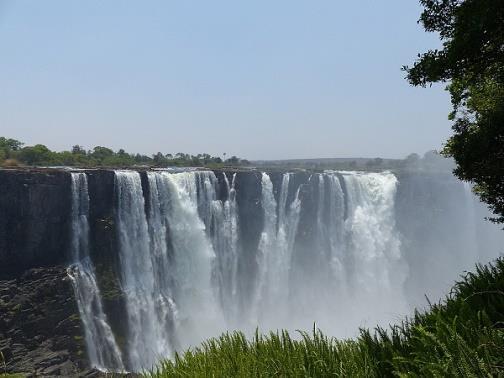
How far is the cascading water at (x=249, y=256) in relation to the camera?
33969mm

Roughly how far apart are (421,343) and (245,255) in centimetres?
3805

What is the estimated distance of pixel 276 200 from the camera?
43688mm

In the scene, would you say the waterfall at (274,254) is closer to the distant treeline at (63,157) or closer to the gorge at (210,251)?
the gorge at (210,251)

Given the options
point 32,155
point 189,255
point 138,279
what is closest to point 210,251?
point 189,255

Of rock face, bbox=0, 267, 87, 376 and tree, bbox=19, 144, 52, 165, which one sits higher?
tree, bbox=19, 144, 52, 165

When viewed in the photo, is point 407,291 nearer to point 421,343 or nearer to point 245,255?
point 245,255

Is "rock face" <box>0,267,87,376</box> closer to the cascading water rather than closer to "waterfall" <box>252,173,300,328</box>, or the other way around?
→ the cascading water

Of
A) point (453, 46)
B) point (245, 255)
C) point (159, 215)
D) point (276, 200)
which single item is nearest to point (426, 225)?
point (276, 200)

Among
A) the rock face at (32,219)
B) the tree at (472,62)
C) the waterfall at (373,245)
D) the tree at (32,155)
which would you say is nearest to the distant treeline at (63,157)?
the tree at (32,155)

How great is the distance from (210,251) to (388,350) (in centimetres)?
3440

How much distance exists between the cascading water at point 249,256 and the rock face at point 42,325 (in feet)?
3.24

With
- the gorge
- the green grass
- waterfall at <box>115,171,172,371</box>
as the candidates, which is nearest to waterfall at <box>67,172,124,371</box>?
the gorge

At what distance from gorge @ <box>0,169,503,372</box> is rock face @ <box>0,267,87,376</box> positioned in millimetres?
130

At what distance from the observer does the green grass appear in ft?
12.4
